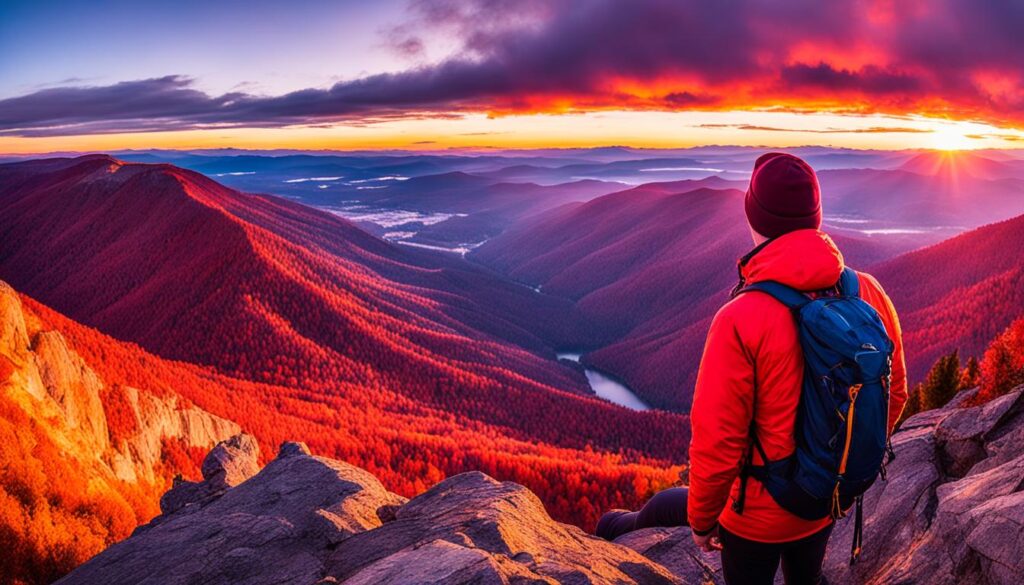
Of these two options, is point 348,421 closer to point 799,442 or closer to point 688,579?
point 688,579

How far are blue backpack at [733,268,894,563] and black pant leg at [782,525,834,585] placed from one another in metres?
0.59

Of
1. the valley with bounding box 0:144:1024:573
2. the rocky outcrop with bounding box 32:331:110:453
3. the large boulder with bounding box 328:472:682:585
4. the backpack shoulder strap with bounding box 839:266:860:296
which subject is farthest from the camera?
the valley with bounding box 0:144:1024:573

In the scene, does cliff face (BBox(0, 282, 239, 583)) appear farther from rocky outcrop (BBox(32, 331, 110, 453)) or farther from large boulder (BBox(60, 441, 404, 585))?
large boulder (BBox(60, 441, 404, 585))

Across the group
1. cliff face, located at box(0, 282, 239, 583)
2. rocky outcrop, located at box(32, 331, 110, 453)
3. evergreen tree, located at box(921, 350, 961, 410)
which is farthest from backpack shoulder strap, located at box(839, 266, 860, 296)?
rocky outcrop, located at box(32, 331, 110, 453)

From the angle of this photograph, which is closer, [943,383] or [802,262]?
[802,262]

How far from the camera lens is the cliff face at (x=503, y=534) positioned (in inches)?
267

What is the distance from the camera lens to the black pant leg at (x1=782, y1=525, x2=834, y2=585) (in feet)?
17.1

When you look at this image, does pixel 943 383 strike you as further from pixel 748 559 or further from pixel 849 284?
pixel 849 284

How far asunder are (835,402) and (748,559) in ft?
5.91

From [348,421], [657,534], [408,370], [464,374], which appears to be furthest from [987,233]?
[657,534]

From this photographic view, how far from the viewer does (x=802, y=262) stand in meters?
4.46

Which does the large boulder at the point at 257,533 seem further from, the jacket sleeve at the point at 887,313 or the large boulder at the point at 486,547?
the jacket sleeve at the point at 887,313

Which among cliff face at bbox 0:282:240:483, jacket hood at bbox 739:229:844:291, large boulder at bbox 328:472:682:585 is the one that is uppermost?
jacket hood at bbox 739:229:844:291

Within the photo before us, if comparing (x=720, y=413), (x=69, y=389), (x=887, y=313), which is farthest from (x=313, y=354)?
(x=887, y=313)
